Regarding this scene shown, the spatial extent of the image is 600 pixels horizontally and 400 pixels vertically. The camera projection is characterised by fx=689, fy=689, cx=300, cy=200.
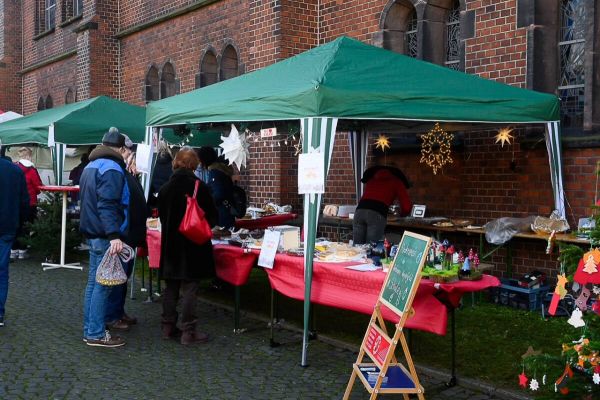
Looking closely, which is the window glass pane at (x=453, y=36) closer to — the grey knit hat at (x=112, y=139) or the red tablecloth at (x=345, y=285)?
the red tablecloth at (x=345, y=285)

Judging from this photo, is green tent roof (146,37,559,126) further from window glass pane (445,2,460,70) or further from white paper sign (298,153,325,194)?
window glass pane (445,2,460,70)

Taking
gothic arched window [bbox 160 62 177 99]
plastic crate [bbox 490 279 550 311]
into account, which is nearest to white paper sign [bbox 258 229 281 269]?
plastic crate [bbox 490 279 550 311]

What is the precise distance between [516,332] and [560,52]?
3773mm

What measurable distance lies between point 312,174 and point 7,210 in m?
3.34

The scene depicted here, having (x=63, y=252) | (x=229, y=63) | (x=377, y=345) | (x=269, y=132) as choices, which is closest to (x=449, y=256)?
(x=377, y=345)

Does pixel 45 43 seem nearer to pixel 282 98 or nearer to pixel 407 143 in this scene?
pixel 407 143

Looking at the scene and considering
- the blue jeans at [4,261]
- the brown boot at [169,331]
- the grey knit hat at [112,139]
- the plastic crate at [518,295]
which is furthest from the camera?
the plastic crate at [518,295]

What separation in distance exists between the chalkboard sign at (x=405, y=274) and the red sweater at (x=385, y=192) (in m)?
3.52

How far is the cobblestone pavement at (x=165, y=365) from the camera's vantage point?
512 centimetres

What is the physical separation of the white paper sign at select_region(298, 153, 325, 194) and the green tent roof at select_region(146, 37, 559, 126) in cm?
36

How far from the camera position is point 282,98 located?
593 centimetres

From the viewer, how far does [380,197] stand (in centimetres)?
837

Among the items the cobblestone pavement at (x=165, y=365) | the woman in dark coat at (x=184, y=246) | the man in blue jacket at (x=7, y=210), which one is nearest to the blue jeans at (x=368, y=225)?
the cobblestone pavement at (x=165, y=365)

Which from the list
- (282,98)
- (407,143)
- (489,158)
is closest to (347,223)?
(407,143)
